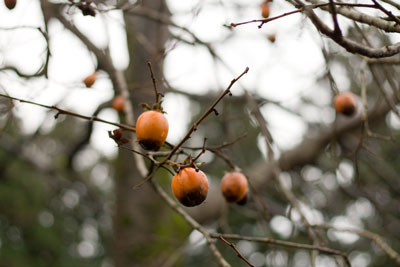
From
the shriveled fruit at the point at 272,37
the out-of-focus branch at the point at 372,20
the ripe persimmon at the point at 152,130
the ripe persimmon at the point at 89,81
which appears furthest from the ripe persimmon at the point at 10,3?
the shriveled fruit at the point at 272,37

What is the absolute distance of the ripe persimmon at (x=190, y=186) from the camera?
93cm

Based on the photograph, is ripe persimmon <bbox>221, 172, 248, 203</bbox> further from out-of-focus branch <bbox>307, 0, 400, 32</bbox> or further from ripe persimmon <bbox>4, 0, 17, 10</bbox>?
ripe persimmon <bbox>4, 0, 17, 10</bbox>

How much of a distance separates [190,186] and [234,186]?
39 cm

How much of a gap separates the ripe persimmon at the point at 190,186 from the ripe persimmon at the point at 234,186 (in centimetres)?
35

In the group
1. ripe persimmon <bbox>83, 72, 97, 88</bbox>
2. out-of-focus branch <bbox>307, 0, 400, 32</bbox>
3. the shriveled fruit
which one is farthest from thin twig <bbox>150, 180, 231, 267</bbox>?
the shriveled fruit

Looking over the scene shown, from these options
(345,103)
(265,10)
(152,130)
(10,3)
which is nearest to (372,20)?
(152,130)

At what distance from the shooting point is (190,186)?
3.06 feet

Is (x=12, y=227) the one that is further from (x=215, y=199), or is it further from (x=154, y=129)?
(x=154, y=129)

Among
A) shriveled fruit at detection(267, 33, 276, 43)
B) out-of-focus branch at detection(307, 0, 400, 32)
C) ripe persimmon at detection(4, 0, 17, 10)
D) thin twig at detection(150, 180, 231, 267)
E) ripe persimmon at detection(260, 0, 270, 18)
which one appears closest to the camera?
out-of-focus branch at detection(307, 0, 400, 32)

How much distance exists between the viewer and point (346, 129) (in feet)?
10.4

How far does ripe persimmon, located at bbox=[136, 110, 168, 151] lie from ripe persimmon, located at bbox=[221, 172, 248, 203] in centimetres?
42

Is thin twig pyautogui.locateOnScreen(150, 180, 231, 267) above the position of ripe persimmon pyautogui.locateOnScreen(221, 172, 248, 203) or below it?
below

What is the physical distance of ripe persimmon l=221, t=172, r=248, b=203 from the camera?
130 centimetres

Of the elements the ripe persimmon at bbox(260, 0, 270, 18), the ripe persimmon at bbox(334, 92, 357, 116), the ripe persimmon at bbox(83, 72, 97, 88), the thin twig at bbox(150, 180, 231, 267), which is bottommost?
the thin twig at bbox(150, 180, 231, 267)
